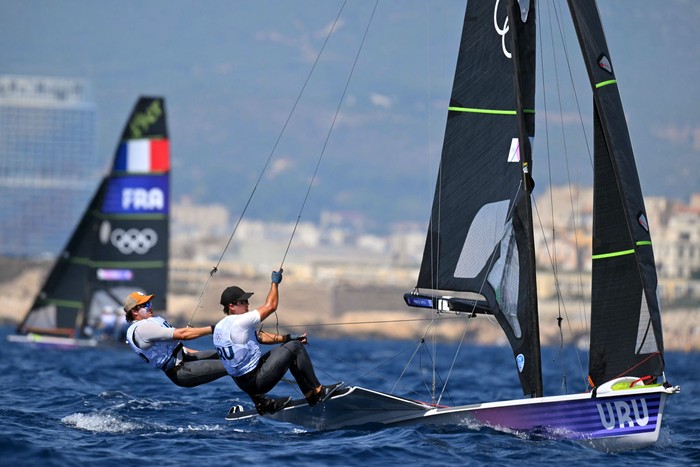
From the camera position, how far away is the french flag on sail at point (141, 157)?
3266 centimetres

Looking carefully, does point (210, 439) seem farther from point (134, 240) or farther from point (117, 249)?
point (117, 249)

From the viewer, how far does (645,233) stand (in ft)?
42.2

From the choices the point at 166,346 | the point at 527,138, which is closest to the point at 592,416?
the point at 527,138

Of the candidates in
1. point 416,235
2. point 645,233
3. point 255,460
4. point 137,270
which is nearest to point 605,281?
point 645,233

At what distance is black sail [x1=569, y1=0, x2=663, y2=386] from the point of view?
12.8m

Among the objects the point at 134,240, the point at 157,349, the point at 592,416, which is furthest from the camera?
the point at 134,240

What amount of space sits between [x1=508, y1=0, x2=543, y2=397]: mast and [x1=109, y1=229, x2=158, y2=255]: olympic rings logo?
816 inches

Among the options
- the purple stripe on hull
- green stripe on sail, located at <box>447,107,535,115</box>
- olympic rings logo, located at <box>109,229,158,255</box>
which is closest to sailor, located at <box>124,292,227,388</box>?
the purple stripe on hull

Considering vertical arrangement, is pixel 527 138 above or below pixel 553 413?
above

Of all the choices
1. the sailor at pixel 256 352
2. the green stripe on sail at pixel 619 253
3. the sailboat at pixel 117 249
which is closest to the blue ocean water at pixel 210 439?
the sailor at pixel 256 352

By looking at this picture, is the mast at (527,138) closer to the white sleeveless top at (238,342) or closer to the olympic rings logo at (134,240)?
the white sleeveless top at (238,342)

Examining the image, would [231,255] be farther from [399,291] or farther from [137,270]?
[137,270]

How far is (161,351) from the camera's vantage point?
521 inches

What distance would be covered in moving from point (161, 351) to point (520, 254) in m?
3.83
